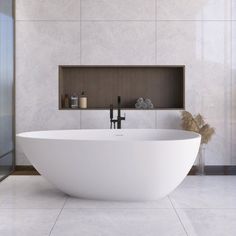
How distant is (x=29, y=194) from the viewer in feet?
12.9

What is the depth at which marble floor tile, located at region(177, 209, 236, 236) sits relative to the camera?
2.84m

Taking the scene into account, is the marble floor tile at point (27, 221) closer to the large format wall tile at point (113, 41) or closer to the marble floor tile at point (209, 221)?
the marble floor tile at point (209, 221)

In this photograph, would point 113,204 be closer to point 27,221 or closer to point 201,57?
point 27,221

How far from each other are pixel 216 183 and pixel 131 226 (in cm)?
179

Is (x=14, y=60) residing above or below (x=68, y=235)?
above

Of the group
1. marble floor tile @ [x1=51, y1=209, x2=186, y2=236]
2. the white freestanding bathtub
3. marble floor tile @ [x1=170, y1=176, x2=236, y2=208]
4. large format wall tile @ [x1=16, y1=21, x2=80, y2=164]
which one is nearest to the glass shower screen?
large format wall tile @ [x1=16, y1=21, x2=80, y2=164]

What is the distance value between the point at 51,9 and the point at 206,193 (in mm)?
2778

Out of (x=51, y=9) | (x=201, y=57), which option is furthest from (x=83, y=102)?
(x=201, y=57)

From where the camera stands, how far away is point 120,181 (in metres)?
3.43

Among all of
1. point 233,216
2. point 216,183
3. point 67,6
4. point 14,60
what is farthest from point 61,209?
point 67,6

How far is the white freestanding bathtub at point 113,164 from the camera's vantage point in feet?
11.0

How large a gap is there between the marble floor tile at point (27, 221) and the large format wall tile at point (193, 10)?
111 inches

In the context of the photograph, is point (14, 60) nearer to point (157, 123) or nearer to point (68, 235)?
point (157, 123)

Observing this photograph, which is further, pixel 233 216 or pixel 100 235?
pixel 233 216
